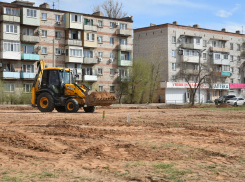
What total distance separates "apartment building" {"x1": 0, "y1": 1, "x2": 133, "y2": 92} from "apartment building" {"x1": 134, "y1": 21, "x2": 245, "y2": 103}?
7795 mm

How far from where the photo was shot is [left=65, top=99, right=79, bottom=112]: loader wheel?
25375 millimetres

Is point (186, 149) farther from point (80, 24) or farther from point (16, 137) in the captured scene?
point (80, 24)

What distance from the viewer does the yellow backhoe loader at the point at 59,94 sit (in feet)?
83.9

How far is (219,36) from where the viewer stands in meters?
81.1

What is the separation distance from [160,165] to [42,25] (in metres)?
49.0

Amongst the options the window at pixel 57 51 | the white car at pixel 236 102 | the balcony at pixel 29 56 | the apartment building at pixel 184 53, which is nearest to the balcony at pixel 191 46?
the apartment building at pixel 184 53

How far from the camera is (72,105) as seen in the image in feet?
84.2

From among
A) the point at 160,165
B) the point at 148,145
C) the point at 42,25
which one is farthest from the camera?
the point at 42,25

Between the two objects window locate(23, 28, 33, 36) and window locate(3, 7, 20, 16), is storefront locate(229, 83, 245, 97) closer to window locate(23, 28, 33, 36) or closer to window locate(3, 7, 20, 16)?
window locate(23, 28, 33, 36)

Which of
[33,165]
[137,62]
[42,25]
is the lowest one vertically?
[33,165]

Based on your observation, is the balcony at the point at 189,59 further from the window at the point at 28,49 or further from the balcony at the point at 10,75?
the balcony at the point at 10,75

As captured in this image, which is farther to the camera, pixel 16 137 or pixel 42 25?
pixel 42 25

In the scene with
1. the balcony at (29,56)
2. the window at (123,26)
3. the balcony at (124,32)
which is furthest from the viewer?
the window at (123,26)

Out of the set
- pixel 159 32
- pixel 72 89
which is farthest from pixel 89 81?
pixel 72 89
